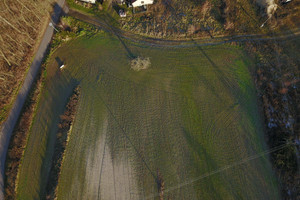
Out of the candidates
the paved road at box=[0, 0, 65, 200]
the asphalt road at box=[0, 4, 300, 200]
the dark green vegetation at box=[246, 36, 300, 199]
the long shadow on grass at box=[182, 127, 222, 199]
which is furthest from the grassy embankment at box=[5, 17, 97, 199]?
the dark green vegetation at box=[246, 36, 300, 199]

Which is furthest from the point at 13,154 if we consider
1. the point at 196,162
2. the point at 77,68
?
the point at 196,162

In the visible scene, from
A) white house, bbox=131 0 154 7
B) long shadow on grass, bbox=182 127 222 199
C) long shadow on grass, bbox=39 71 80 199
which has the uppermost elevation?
white house, bbox=131 0 154 7

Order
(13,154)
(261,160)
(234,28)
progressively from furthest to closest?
(234,28) < (13,154) < (261,160)

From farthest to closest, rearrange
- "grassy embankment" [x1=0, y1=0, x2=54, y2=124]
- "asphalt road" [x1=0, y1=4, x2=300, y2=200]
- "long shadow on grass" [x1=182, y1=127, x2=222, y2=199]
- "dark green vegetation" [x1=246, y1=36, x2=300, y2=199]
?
"grassy embankment" [x1=0, y1=0, x2=54, y2=124]
"asphalt road" [x1=0, y1=4, x2=300, y2=200]
"long shadow on grass" [x1=182, y1=127, x2=222, y2=199]
"dark green vegetation" [x1=246, y1=36, x2=300, y2=199]

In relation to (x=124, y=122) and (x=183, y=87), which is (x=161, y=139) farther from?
(x=183, y=87)

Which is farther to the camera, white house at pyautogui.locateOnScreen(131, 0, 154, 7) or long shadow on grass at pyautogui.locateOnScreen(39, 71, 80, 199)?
white house at pyautogui.locateOnScreen(131, 0, 154, 7)

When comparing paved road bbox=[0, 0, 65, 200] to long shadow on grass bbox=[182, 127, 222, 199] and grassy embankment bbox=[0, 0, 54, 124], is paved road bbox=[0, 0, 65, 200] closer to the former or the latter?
grassy embankment bbox=[0, 0, 54, 124]

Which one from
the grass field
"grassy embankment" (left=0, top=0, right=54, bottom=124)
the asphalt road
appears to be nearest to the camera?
the grass field

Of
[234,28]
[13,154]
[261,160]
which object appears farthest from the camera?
[234,28]
